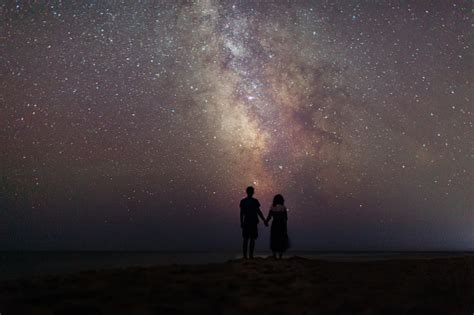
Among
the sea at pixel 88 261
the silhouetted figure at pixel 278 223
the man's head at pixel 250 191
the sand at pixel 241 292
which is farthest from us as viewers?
the sea at pixel 88 261

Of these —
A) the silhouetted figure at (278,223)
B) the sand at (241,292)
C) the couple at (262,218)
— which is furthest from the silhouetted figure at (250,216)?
the sand at (241,292)

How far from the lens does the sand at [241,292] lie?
499 cm

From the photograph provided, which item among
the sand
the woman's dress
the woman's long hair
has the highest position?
the woman's long hair

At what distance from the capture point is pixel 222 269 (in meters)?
8.21

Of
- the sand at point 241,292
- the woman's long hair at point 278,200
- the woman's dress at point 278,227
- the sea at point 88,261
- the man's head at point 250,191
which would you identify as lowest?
the sea at point 88,261

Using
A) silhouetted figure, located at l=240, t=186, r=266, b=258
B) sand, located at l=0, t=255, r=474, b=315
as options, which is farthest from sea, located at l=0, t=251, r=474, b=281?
silhouetted figure, located at l=240, t=186, r=266, b=258

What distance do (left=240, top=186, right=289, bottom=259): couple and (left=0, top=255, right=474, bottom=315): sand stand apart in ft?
15.2

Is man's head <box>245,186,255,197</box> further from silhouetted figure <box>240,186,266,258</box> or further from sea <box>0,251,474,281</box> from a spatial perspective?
sea <box>0,251,474,281</box>

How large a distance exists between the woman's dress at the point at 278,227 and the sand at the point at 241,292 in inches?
186

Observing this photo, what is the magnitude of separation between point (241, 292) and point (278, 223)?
6.86 m

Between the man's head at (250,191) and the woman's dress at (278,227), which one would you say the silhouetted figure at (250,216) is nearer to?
the man's head at (250,191)

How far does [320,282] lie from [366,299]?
Answer: 4.32 ft

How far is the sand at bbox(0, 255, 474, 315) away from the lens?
4988 millimetres

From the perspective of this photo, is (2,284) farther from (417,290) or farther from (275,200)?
(275,200)
